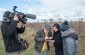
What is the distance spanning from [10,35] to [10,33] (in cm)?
8

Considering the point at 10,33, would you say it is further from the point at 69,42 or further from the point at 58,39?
the point at 58,39

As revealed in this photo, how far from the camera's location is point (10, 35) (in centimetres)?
646

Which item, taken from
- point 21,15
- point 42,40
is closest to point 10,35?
point 21,15

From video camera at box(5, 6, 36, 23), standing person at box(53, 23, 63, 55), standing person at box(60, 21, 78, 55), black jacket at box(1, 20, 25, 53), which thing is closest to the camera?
black jacket at box(1, 20, 25, 53)

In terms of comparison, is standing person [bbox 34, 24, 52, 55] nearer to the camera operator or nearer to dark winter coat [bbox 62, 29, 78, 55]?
dark winter coat [bbox 62, 29, 78, 55]

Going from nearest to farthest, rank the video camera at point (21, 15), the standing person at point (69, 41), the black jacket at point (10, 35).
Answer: the black jacket at point (10, 35) < the video camera at point (21, 15) < the standing person at point (69, 41)

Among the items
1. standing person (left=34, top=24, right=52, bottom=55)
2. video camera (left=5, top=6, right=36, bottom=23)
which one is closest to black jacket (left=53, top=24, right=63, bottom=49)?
standing person (left=34, top=24, right=52, bottom=55)

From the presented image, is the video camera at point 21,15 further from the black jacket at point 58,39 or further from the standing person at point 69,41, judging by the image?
the black jacket at point 58,39

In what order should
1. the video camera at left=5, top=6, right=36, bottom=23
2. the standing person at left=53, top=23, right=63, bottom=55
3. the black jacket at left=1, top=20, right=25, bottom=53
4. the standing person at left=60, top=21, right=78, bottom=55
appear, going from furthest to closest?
1. the standing person at left=53, top=23, right=63, bottom=55
2. the standing person at left=60, top=21, right=78, bottom=55
3. the video camera at left=5, top=6, right=36, bottom=23
4. the black jacket at left=1, top=20, right=25, bottom=53

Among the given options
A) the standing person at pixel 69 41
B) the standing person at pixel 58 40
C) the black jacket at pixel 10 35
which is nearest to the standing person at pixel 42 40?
the standing person at pixel 58 40

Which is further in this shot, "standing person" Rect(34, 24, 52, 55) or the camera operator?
"standing person" Rect(34, 24, 52, 55)

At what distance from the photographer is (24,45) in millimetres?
6926

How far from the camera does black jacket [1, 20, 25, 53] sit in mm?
6406

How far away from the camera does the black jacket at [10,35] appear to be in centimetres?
641
